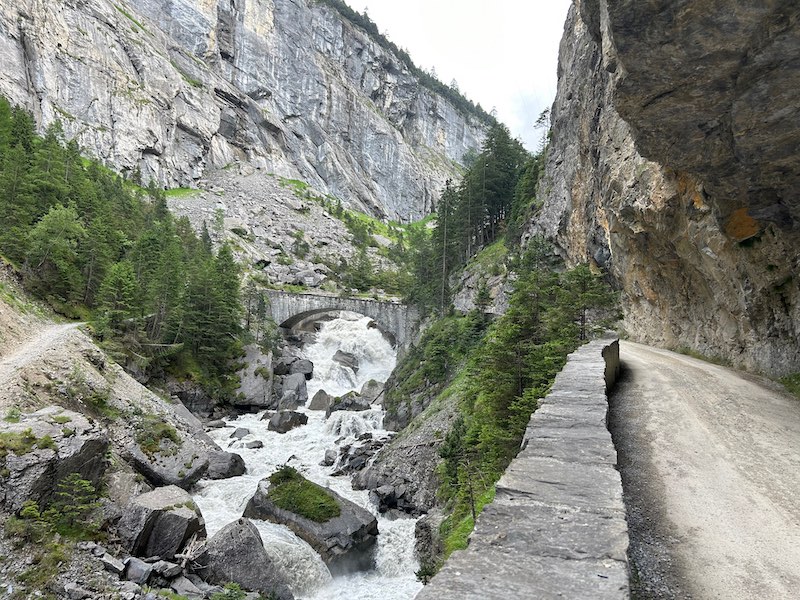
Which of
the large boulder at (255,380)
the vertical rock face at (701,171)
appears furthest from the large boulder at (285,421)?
the vertical rock face at (701,171)

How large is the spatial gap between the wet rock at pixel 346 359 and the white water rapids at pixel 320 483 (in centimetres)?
191

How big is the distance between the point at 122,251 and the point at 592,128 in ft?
115

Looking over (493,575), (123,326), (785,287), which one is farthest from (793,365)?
(123,326)

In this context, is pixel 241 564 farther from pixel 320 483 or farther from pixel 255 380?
pixel 255 380

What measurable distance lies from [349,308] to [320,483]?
31.6 meters

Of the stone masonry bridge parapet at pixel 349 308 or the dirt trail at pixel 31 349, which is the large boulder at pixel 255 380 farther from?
the stone masonry bridge parapet at pixel 349 308

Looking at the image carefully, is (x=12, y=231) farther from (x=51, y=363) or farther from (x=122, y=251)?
(x=51, y=363)

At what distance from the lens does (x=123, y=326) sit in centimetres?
2678

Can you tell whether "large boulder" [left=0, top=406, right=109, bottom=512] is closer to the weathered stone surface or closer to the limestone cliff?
the weathered stone surface

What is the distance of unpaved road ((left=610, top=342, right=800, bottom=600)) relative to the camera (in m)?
3.80

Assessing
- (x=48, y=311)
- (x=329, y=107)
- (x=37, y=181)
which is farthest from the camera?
(x=329, y=107)

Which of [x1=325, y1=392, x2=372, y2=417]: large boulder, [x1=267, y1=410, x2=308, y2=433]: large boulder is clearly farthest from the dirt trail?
[x1=325, y1=392, x2=372, y2=417]: large boulder

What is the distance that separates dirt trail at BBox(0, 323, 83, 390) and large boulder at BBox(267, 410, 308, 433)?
12.1 m

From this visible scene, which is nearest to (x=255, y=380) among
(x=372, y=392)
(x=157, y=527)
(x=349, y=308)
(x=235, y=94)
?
(x=372, y=392)
